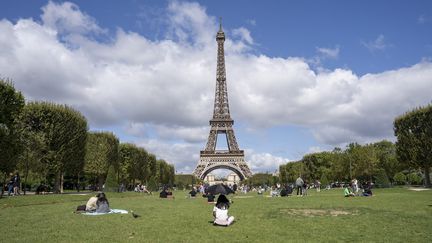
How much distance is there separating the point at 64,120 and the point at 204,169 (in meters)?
66.5

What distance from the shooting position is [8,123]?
115 feet

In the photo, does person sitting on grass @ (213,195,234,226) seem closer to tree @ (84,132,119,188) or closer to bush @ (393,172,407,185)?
tree @ (84,132,119,188)

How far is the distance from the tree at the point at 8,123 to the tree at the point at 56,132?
22.4 ft

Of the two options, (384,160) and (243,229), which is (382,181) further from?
(243,229)

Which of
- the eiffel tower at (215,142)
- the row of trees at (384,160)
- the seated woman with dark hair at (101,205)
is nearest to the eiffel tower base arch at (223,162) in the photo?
the eiffel tower at (215,142)

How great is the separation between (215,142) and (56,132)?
7385cm

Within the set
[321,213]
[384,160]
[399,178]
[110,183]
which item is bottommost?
[321,213]

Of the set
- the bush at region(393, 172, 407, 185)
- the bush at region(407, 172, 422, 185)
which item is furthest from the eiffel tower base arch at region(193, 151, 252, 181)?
the bush at region(407, 172, 422, 185)

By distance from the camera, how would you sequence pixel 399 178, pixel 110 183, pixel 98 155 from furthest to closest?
1. pixel 399 178
2. pixel 98 155
3. pixel 110 183

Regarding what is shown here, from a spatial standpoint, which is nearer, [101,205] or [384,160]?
[101,205]

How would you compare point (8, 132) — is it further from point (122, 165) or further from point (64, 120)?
point (122, 165)

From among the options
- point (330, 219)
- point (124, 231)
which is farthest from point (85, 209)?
point (330, 219)

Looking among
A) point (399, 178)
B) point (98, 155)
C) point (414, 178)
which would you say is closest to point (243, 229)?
point (98, 155)

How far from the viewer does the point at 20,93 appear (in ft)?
117
